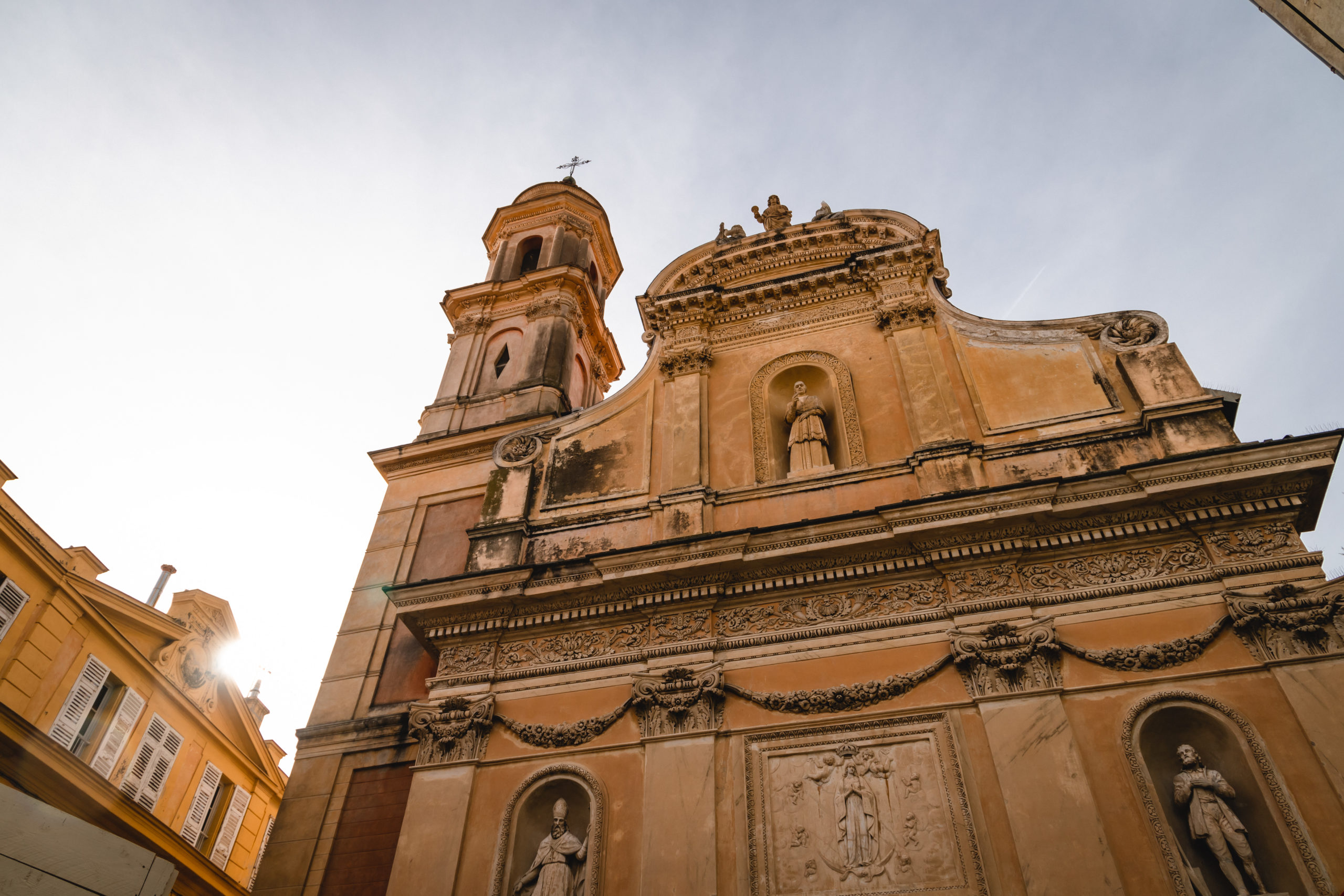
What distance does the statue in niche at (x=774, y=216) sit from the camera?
1602 cm

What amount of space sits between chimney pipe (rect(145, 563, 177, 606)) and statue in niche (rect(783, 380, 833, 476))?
1834 centimetres

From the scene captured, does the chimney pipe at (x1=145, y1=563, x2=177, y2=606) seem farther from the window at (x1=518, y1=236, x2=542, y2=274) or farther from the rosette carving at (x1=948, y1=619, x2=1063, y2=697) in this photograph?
the rosette carving at (x1=948, y1=619, x2=1063, y2=697)

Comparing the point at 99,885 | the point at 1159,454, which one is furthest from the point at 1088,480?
the point at 99,885

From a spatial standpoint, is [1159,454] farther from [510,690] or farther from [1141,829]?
[510,690]

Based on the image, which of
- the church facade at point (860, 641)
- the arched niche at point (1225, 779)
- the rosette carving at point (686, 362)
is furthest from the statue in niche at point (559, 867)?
the rosette carving at point (686, 362)

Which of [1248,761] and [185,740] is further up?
[185,740]

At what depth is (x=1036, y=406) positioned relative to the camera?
447 inches

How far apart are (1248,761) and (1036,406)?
486cm

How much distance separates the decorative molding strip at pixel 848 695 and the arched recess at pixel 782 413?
10.6 ft

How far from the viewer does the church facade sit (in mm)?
8047

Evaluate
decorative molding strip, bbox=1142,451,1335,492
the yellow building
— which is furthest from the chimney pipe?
decorative molding strip, bbox=1142,451,1335,492

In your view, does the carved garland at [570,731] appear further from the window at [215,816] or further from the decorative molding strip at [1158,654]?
the window at [215,816]

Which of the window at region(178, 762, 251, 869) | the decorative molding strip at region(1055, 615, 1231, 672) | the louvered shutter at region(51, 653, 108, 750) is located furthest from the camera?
the window at region(178, 762, 251, 869)

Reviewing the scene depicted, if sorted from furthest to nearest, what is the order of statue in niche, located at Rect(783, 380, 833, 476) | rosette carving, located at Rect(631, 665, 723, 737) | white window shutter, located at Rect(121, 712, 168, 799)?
white window shutter, located at Rect(121, 712, 168, 799), statue in niche, located at Rect(783, 380, 833, 476), rosette carving, located at Rect(631, 665, 723, 737)
